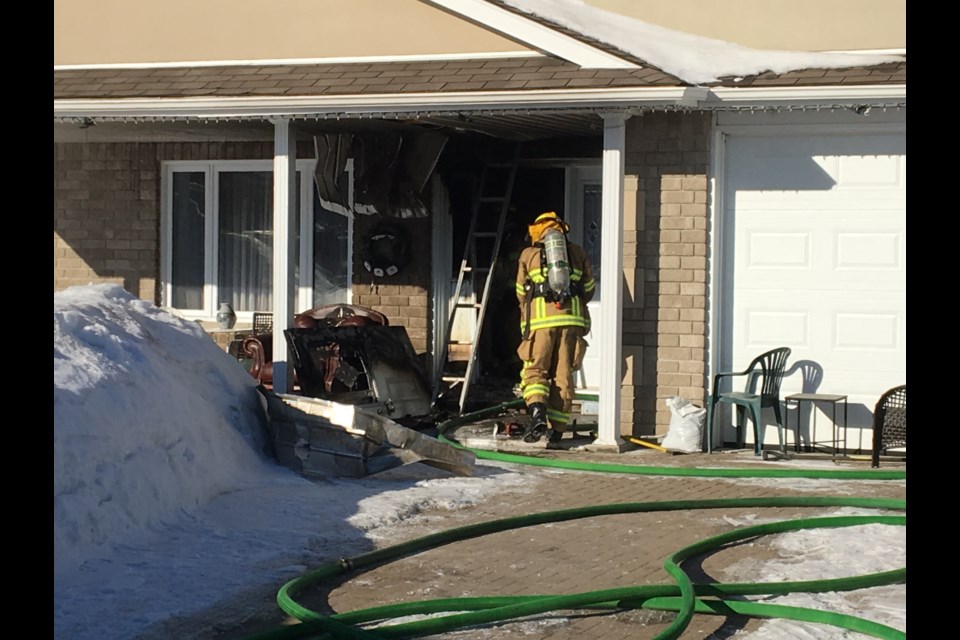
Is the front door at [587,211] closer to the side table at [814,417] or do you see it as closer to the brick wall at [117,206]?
the brick wall at [117,206]

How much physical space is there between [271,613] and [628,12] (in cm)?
1155

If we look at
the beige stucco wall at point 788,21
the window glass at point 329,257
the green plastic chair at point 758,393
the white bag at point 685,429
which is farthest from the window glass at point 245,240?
the green plastic chair at point 758,393

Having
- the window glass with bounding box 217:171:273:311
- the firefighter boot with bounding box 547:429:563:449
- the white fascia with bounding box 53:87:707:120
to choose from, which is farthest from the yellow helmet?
the window glass with bounding box 217:171:273:311

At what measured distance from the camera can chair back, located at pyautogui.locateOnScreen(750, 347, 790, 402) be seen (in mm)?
11602

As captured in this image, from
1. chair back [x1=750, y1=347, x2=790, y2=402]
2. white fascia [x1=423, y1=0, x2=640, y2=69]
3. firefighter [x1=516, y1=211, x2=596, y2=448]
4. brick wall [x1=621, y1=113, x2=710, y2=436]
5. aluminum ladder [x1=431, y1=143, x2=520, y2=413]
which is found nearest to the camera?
white fascia [x1=423, y1=0, x2=640, y2=69]

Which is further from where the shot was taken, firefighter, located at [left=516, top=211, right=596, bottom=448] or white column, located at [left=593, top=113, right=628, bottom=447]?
firefighter, located at [left=516, top=211, right=596, bottom=448]

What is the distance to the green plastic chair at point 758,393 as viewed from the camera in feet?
37.5

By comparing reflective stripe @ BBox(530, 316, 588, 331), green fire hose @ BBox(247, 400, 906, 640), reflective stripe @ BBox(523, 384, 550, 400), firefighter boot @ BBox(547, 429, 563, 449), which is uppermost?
reflective stripe @ BBox(530, 316, 588, 331)

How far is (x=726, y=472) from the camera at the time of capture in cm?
1032

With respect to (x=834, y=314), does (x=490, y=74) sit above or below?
above

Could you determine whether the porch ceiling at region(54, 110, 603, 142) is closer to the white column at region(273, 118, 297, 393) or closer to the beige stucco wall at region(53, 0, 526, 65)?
the white column at region(273, 118, 297, 393)

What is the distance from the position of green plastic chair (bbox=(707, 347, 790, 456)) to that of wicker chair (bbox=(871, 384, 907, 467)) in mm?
1013
